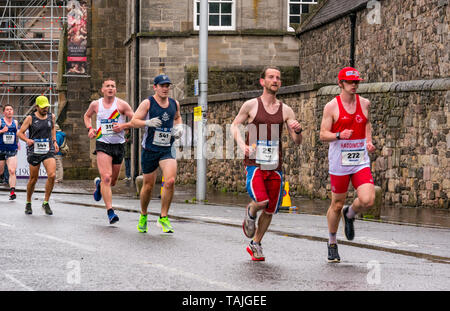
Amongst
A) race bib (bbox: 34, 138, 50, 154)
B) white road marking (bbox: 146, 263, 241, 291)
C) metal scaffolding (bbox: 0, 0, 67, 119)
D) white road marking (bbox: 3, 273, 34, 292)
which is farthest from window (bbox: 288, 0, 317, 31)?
white road marking (bbox: 3, 273, 34, 292)

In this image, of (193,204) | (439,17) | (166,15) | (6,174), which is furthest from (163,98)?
(166,15)

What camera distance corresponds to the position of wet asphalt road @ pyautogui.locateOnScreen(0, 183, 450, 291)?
304 inches

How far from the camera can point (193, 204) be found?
19828 millimetres

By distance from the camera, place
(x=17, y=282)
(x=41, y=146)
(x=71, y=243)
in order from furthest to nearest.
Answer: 1. (x=41, y=146)
2. (x=71, y=243)
3. (x=17, y=282)

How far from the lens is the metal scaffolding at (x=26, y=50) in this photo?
5562 centimetres

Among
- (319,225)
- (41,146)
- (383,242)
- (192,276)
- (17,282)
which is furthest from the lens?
(41,146)

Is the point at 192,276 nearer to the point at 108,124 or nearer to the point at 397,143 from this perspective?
the point at 108,124

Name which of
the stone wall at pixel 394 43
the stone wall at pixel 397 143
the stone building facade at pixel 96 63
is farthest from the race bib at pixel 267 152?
the stone building facade at pixel 96 63

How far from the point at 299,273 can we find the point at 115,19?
3466 cm

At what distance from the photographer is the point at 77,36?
Answer: 41938 millimetres

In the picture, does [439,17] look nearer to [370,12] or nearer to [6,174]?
[370,12]

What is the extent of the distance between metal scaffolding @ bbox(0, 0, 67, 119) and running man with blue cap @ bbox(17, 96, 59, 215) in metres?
40.0

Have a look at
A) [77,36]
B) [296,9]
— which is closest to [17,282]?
[296,9]

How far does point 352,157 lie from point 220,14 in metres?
23.9
